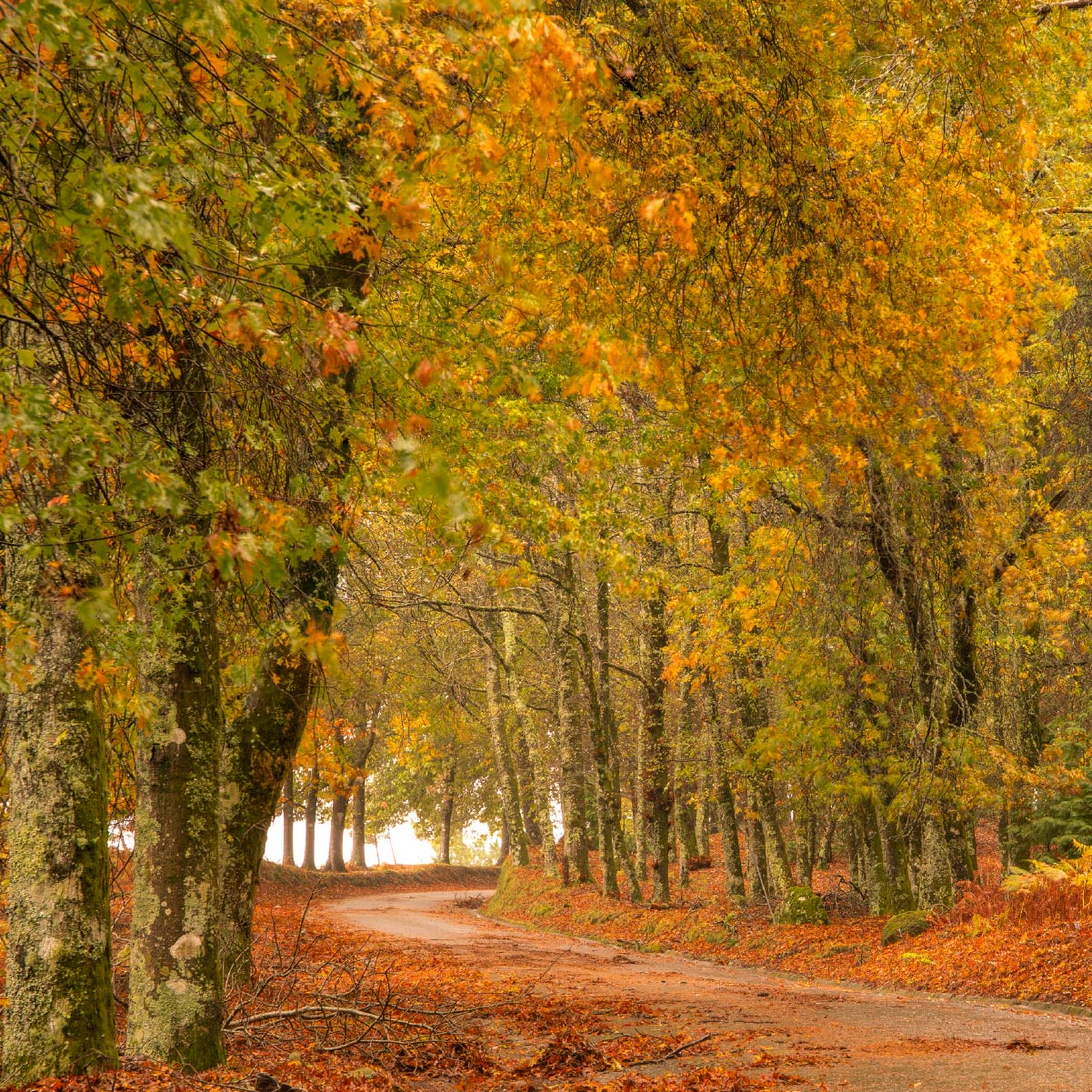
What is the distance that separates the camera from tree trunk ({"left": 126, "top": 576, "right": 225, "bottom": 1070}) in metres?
6.33

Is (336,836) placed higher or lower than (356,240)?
lower

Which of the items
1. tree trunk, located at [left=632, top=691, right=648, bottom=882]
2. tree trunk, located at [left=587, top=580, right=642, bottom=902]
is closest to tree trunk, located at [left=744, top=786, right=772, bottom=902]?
tree trunk, located at [left=632, top=691, right=648, bottom=882]

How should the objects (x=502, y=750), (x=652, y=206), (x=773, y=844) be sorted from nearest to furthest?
1. (x=652, y=206)
2. (x=773, y=844)
3. (x=502, y=750)

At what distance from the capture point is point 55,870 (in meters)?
5.94

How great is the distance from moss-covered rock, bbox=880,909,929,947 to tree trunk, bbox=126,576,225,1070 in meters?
10.2

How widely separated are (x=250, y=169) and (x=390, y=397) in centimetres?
440

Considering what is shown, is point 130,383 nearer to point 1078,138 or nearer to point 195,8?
point 195,8

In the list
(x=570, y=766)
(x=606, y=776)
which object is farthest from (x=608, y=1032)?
(x=570, y=766)

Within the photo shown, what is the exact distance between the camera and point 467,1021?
8.94 m

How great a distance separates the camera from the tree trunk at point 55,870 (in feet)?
19.1

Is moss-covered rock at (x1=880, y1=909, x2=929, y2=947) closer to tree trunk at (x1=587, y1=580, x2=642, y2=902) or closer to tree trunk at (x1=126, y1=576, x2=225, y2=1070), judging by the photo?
tree trunk at (x1=587, y1=580, x2=642, y2=902)

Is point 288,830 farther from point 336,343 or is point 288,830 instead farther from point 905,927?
point 336,343

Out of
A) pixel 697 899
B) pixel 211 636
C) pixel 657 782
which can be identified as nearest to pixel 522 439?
pixel 211 636

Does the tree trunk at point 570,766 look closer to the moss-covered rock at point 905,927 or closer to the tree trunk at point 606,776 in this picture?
the tree trunk at point 606,776
